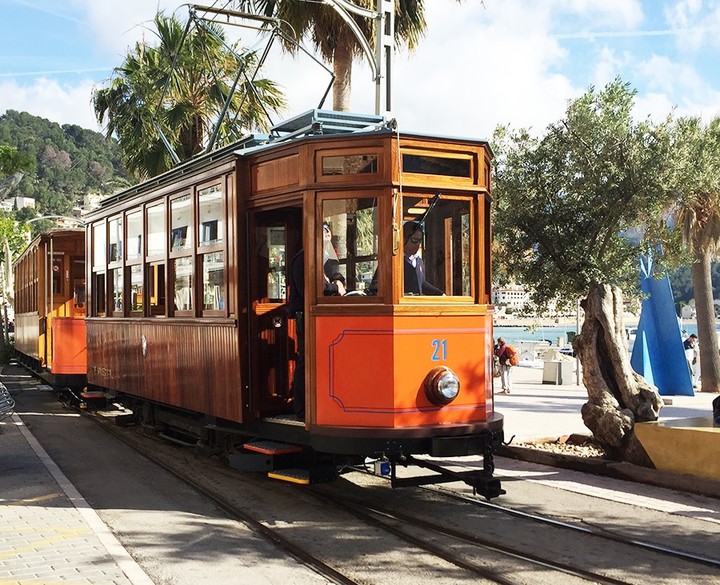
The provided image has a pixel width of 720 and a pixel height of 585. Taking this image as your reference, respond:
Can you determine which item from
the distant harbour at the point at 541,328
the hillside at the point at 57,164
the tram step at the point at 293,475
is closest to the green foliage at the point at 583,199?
the distant harbour at the point at 541,328

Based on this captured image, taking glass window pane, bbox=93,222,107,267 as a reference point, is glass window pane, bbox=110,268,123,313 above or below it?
below

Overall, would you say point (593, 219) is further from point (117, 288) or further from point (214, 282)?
point (117, 288)

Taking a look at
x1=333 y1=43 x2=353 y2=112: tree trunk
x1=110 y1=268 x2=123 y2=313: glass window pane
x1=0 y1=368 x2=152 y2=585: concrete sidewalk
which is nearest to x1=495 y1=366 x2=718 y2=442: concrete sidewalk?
x1=110 y1=268 x2=123 y2=313: glass window pane

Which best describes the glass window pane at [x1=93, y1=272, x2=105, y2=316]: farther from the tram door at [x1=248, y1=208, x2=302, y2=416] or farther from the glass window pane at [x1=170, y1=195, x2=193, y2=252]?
the tram door at [x1=248, y1=208, x2=302, y2=416]

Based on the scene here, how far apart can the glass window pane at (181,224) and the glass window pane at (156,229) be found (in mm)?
325

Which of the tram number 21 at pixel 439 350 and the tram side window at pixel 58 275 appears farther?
the tram side window at pixel 58 275

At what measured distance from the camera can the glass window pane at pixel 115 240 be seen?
39.1 ft

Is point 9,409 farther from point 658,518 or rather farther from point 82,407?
point 658,518

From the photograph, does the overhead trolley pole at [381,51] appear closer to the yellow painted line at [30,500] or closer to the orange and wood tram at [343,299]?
the orange and wood tram at [343,299]

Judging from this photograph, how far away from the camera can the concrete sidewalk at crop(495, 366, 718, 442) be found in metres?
12.8

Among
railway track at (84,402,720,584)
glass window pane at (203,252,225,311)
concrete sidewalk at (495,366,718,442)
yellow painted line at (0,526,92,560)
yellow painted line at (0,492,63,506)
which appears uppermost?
glass window pane at (203,252,225,311)

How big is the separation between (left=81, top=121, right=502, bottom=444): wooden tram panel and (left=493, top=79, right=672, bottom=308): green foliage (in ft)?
12.1

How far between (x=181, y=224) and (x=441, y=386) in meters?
3.80

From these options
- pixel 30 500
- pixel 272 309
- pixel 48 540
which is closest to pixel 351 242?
pixel 272 309
